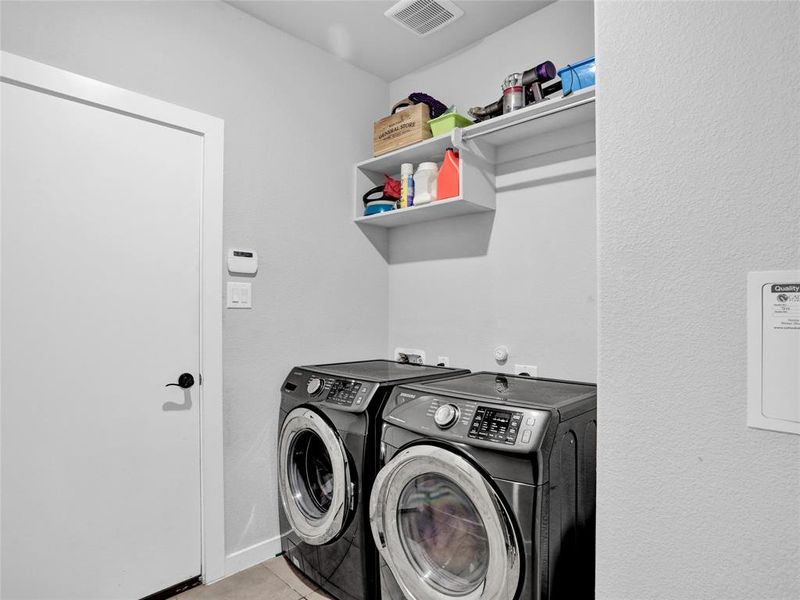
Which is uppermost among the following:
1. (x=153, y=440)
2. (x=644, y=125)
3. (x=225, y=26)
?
(x=225, y=26)

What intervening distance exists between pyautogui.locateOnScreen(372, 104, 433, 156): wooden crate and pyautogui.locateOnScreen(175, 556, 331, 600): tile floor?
89.7 inches

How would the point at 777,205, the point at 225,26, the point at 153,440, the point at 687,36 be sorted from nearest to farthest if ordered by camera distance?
the point at 777,205 → the point at 687,36 → the point at 153,440 → the point at 225,26

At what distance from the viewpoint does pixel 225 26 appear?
2.22 metres

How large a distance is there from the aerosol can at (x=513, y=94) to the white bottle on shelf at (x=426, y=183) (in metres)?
0.48

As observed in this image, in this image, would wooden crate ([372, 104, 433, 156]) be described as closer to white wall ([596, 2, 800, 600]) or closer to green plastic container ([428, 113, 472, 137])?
green plastic container ([428, 113, 472, 137])

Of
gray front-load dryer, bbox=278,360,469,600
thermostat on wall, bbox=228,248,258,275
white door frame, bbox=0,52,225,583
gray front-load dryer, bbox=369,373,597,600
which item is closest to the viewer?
gray front-load dryer, bbox=369,373,597,600

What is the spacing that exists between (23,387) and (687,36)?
2251mm

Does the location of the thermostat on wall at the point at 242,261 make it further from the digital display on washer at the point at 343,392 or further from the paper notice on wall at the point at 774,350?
the paper notice on wall at the point at 774,350

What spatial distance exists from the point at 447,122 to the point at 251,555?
238 centimetres

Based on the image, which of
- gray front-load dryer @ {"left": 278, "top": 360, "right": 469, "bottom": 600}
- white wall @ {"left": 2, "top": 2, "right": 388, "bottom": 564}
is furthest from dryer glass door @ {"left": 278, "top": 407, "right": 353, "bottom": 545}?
white wall @ {"left": 2, "top": 2, "right": 388, "bottom": 564}

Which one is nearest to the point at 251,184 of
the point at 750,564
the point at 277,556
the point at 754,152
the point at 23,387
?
the point at 23,387

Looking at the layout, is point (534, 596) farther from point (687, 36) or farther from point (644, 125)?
point (687, 36)

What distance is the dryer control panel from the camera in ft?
4.40

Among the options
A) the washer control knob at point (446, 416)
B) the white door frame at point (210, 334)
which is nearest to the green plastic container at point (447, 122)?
the white door frame at point (210, 334)
